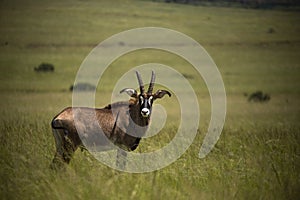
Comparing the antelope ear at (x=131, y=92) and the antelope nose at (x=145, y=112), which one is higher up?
the antelope ear at (x=131, y=92)

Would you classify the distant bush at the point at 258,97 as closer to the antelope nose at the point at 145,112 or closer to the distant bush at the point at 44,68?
the distant bush at the point at 44,68

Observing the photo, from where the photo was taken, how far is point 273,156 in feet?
30.1

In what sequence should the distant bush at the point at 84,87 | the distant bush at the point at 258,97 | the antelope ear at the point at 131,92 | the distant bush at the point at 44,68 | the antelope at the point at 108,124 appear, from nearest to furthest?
the antelope at the point at 108,124, the antelope ear at the point at 131,92, the distant bush at the point at 258,97, the distant bush at the point at 84,87, the distant bush at the point at 44,68

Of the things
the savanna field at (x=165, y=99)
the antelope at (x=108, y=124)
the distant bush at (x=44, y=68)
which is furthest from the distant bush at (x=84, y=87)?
the antelope at (x=108, y=124)

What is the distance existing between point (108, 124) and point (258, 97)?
94.9 ft

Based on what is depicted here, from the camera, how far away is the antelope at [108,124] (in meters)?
9.81

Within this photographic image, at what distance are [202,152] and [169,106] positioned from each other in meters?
22.6

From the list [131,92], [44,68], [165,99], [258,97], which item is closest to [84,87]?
[44,68]

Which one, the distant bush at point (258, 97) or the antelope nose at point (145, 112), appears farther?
the distant bush at point (258, 97)

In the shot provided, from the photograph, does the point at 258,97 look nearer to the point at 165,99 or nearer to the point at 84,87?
the point at 165,99

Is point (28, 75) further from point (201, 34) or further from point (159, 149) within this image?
point (159, 149)

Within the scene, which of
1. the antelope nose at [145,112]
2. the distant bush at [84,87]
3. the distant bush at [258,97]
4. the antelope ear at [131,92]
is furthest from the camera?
the distant bush at [84,87]

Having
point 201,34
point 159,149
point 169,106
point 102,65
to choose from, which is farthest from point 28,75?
point 159,149

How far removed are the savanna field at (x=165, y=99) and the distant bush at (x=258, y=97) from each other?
23.5 inches
